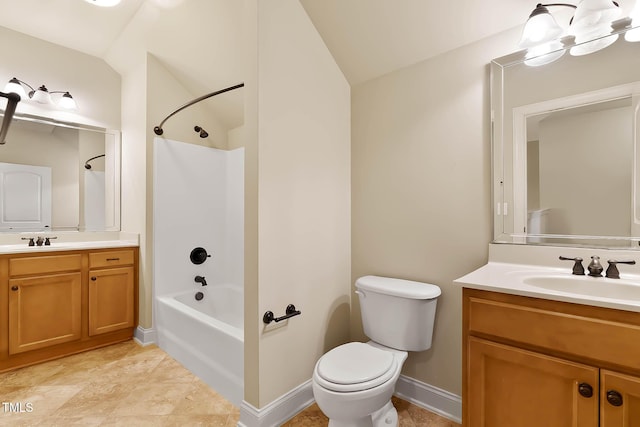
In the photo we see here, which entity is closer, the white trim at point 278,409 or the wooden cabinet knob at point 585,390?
the wooden cabinet knob at point 585,390

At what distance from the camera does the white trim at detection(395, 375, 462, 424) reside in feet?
5.40

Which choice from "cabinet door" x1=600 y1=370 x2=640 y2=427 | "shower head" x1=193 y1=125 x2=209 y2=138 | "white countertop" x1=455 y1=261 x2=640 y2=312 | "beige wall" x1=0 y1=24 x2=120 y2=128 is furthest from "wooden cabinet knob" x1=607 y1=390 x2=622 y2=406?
"beige wall" x1=0 y1=24 x2=120 y2=128

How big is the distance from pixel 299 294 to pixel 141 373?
1398mm

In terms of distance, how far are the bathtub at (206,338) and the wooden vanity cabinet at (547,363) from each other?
1.24 metres

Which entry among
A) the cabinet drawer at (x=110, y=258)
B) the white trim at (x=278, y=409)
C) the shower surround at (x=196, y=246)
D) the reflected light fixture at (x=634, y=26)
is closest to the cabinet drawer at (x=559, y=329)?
the white trim at (x=278, y=409)

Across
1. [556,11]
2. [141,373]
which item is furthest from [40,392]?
[556,11]

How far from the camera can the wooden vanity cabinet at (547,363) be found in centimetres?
91

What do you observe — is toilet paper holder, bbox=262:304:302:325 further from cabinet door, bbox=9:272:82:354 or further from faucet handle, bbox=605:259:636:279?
cabinet door, bbox=9:272:82:354

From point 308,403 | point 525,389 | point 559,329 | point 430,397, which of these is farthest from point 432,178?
point 308,403

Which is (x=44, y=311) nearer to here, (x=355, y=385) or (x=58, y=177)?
(x=58, y=177)

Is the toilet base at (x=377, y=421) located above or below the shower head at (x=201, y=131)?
below

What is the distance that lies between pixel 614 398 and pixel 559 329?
23 centimetres

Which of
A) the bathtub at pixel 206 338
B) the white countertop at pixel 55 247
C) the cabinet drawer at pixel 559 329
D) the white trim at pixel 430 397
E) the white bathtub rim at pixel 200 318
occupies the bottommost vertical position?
the white trim at pixel 430 397

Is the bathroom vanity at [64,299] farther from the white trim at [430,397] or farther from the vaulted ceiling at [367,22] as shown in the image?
the white trim at [430,397]
